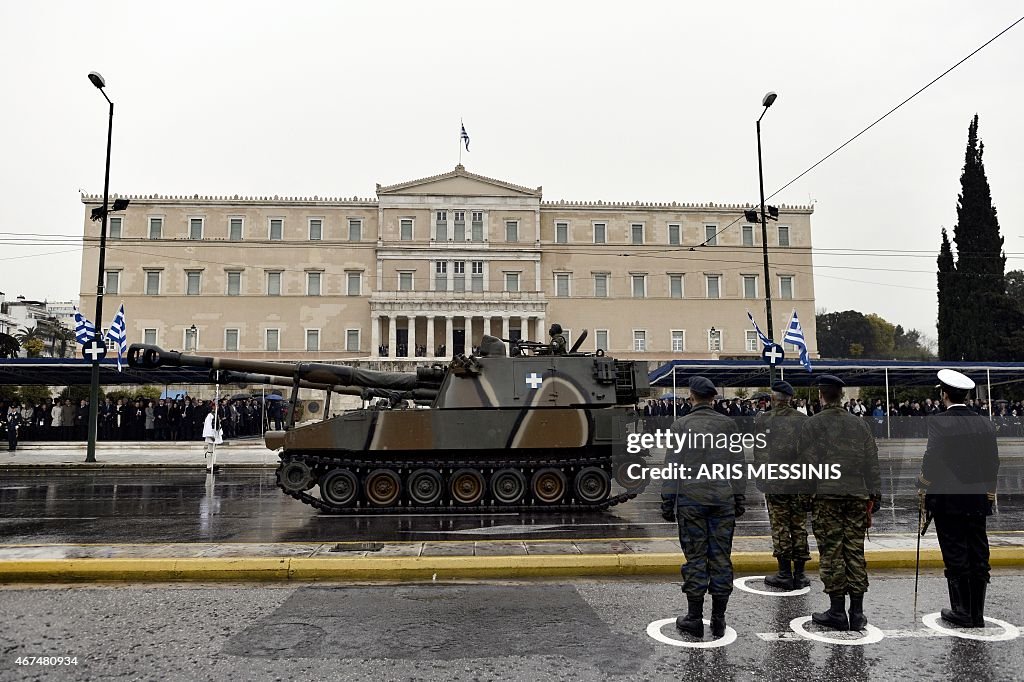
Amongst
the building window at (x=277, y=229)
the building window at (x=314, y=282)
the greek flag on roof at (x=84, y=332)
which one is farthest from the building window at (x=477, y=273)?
the greek flag on roof at (x=84, y=332)

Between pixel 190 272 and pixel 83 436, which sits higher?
pixel 190 272

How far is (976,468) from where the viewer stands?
5539mm

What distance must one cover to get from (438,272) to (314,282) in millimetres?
10996

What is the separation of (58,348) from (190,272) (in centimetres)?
2947

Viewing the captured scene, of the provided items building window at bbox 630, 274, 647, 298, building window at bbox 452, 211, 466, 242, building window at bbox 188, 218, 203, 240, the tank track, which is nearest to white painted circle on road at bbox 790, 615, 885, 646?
the tank track

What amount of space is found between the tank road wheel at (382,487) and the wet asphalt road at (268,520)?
0.31 metres

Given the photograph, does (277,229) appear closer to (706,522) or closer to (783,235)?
(783,235)

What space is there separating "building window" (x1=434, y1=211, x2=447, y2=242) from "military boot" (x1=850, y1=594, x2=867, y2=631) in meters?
61.9

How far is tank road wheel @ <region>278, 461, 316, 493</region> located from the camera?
11.3 metres

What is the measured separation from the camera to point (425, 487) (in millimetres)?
11562

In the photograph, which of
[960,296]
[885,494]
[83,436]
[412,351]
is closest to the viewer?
[885,494]

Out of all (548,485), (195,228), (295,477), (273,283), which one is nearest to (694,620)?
(548,485)

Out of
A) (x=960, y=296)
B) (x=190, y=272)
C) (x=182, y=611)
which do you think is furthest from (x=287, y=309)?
(x=182, y=611)

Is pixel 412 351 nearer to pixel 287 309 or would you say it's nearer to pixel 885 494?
pixel 287 309
